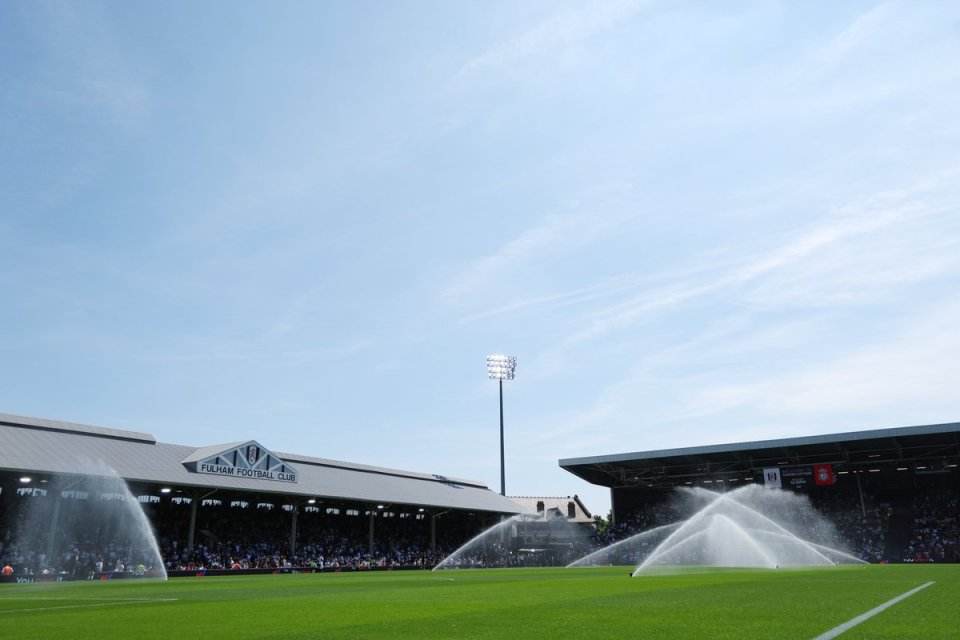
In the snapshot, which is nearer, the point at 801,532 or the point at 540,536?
the point at 801,532

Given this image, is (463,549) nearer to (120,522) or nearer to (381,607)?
(120,522)

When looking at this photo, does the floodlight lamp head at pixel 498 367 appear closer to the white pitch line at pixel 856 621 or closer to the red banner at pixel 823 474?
the red banner at pixel 823 474

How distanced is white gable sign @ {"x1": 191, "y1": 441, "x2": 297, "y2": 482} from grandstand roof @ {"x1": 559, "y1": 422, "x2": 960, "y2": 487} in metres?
27.9

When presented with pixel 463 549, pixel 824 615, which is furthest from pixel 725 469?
pixel 824 615

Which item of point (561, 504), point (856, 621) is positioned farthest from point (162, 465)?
point (561, 504)

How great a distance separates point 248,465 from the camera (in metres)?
47.6

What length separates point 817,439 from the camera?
5384 cm

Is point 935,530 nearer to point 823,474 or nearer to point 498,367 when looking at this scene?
point 823,474

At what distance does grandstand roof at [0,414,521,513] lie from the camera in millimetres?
37562

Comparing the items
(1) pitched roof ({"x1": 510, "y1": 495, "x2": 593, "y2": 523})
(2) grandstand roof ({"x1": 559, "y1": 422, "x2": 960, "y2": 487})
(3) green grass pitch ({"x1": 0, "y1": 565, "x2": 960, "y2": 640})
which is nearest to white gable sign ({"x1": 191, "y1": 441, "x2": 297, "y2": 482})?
(2) grandstand roof ({"x1": 559, "y1": 422, "x2": 960, "y2": 487})

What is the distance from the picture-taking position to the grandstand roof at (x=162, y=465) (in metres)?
37.6

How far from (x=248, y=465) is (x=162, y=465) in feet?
20.1

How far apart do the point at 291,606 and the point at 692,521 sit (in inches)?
2389

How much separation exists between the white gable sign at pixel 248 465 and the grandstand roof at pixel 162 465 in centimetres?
12
